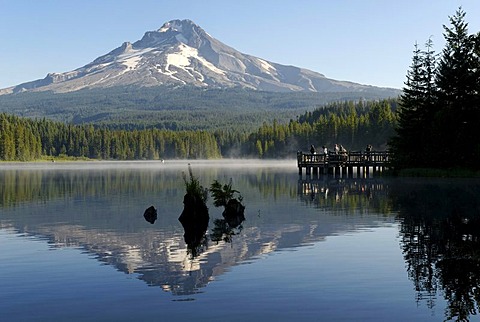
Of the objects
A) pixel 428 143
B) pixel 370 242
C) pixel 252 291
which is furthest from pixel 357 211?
pixel 428 143

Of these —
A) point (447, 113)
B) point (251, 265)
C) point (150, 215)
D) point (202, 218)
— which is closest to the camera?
point (251, 265)

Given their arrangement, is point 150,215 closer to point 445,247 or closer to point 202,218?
point 202,218

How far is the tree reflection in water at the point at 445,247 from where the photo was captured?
16.4 m

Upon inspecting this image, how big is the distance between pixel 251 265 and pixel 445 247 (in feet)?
23.5

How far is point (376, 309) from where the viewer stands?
1520 centimetres

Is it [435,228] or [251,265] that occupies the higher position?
[435,228]

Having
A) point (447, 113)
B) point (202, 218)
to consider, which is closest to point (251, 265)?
point (202, 218)

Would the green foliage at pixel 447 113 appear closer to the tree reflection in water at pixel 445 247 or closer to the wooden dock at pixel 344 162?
the wooden dock at pixel 344 162

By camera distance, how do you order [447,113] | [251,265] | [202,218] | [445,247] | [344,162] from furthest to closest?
[344,162] < [447,113] < [202,218] < [445,247] < [251,265]

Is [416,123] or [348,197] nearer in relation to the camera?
[348,197]

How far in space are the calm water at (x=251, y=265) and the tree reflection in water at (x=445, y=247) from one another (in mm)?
53

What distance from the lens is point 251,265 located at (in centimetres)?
2084

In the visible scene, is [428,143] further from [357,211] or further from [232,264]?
[232,264]

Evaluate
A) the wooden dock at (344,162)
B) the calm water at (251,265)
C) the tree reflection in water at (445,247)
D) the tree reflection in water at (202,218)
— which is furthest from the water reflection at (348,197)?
the wooden dock at (344,162)
